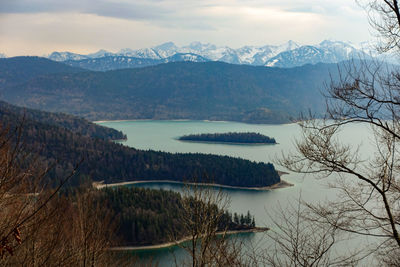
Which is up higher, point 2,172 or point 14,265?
point 2,172

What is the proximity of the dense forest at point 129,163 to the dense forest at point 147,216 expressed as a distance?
15631 millimetres

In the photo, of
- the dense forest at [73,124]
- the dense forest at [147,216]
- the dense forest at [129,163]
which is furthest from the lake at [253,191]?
the dense forest at [73,124]

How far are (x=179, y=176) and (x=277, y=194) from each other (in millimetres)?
19228

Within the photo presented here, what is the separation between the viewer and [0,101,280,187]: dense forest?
5931 centimetres

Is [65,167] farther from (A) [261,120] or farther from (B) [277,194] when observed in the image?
(A) [261,120]

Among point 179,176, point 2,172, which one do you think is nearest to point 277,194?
point 179,176

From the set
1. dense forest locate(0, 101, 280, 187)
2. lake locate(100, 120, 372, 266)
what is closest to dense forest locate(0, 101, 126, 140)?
lake locate(100, 120, 372, 266)

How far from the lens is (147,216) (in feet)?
124

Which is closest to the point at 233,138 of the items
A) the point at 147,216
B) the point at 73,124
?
the point at 73,124

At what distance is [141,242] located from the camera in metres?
34.7

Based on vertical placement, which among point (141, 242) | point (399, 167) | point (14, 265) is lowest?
point (141, 242)

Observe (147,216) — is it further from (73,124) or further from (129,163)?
(73,124)

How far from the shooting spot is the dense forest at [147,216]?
34.9 meters

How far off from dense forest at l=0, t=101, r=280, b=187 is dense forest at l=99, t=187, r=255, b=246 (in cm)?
1563
